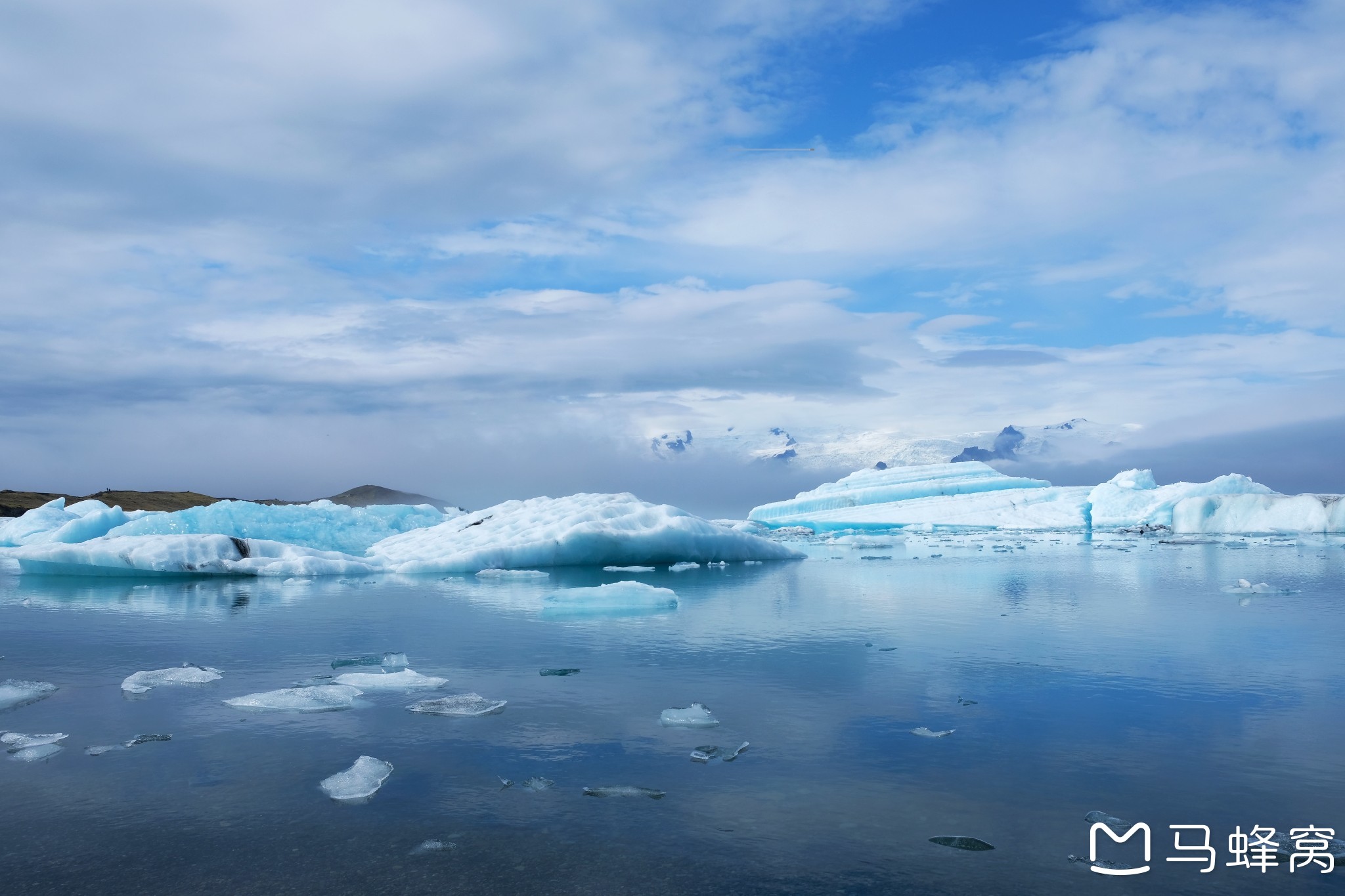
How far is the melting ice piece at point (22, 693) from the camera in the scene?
5.61 meters

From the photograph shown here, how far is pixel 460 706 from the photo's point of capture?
213 inches

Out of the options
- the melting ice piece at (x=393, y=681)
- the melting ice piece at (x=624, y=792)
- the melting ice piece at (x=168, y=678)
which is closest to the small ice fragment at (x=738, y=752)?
the melting ice piece at (x=624, y=792)

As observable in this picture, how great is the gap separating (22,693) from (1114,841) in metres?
6.65

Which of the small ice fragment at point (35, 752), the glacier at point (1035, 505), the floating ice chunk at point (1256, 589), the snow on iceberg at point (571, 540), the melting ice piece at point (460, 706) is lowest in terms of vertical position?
the small ice fragment at point (35, 752)

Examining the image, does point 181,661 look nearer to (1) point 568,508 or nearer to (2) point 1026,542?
(1) point 568,508

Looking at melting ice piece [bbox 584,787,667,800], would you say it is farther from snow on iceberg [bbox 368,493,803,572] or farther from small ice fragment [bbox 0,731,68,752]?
snow on iceberg [bbox 368,493,803,572]

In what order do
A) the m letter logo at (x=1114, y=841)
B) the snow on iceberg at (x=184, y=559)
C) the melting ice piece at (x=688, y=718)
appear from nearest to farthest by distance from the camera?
the m letter logo at (x=1114, y=841) < the melting ice piece at (x=688, y=718) < the snow on iceberg at (x=184, y=559)

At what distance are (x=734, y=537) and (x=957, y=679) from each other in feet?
41.5

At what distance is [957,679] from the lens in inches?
248

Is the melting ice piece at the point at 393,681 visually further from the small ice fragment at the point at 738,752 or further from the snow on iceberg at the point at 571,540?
the snow on iceberg at the point at 571,540

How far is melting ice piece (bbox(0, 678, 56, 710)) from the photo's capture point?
5.61m

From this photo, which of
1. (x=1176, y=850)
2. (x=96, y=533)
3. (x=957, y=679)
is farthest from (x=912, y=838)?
(x=96, y=533)

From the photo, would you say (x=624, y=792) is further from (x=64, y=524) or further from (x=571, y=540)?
(x=64, y=524)

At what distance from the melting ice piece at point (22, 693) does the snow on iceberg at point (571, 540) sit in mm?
9998
